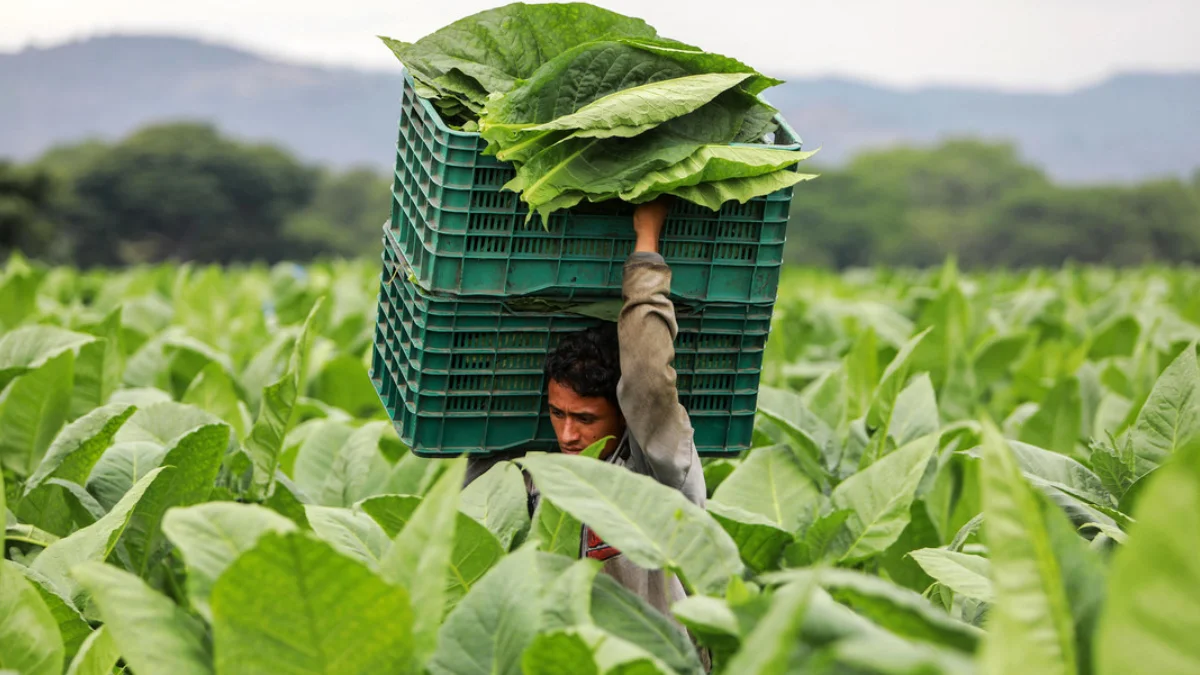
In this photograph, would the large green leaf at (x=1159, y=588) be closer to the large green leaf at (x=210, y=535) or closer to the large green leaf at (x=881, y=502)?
the large green leaf at (x=210, y=535)

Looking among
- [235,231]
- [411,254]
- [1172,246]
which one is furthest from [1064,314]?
[1172,246]

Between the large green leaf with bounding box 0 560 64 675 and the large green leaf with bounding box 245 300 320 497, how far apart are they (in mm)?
921

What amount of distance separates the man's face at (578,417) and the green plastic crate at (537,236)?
213 millimetres

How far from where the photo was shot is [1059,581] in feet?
4.33

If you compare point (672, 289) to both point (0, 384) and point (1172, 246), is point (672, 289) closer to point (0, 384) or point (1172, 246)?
point (0, 384)

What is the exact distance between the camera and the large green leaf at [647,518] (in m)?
1.69

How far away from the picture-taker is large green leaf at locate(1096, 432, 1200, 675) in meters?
1.02

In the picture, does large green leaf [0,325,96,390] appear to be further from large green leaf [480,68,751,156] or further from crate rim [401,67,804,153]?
large green leaf [480,68,751,156]

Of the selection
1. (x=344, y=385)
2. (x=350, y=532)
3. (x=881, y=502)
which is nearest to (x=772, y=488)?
(x=881, y=502)

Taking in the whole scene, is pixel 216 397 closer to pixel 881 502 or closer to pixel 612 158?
pixel 612 158

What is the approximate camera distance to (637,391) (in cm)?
234

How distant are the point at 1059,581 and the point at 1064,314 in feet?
21.3

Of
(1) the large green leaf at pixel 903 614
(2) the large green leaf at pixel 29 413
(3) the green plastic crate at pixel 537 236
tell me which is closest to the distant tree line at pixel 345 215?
(2) the large green leaf at pixel 29 413

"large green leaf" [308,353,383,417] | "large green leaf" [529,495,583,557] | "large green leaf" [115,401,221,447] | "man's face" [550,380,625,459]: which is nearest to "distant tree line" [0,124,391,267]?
"large green leaf" [308,353,383,417]
